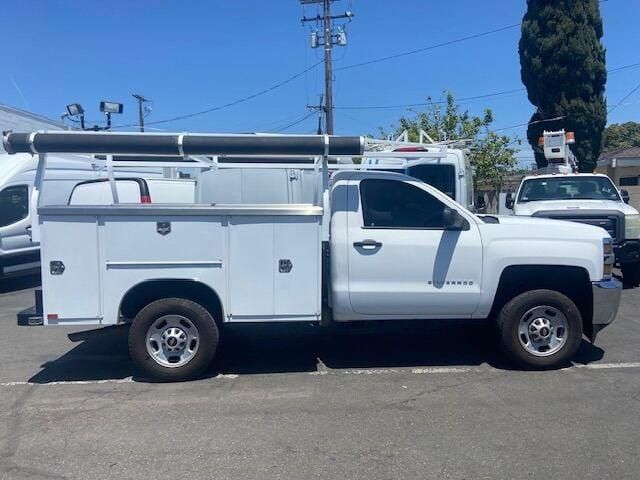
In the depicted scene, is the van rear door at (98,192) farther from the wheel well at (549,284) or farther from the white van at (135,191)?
the wheel well at (549,284)

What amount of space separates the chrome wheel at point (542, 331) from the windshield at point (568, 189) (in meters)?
6.55

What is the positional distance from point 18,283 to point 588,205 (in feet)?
39.7

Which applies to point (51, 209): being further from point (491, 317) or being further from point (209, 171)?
point (491, 317)

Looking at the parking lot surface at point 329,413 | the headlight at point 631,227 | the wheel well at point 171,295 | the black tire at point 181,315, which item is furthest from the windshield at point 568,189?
the black tire at point 181,315

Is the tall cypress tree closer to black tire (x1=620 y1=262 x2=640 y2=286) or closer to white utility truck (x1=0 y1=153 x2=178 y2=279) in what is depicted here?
black tire (x1=620 y1=262 x2=640 y2=286)

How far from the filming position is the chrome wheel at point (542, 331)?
6004 mm

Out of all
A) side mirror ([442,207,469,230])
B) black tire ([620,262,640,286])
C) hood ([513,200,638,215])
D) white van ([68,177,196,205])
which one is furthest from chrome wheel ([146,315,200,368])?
black tire ([620,262,640,286])

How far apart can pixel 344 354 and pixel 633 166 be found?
1124 inches

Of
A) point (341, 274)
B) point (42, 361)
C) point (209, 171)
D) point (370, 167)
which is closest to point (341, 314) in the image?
point (341, 274)

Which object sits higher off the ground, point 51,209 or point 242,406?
point 51,209

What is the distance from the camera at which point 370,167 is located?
6918mm

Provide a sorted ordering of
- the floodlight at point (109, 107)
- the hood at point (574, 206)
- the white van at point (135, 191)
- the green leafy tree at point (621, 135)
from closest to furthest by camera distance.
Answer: the white van at point (135, 191) < the hood at point (574, 206) < the floodlight at point (109, 107) < the green leafy tree at point (621, 135)

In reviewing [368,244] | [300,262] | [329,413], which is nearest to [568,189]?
[368,244]

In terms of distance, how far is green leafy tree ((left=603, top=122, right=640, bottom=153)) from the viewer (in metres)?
53.0
